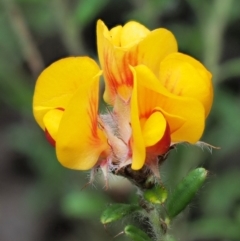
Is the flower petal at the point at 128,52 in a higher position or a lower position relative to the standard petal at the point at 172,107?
higher

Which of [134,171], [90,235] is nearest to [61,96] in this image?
[134,171]

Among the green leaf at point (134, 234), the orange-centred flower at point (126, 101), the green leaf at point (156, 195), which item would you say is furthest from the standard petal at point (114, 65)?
the green leaf at point (134, 234)

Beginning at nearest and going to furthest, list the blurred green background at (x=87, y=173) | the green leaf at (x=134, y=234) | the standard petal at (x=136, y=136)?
the standard petal at (x=136, y=136), the green leaf at (x=134, y=234), the blurred green background at (x=87, y=173)

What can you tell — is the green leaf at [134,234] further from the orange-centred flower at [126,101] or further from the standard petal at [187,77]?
the standard petal at [187,77]

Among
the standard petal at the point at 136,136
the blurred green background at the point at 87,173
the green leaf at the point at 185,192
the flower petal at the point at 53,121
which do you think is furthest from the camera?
the blurred green background at the point at 87,173

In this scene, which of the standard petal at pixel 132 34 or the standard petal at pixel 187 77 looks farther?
the standard petal at pixel 132 34

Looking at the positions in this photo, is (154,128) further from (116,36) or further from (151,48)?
(116,36)

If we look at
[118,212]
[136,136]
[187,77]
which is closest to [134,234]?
[118,212]

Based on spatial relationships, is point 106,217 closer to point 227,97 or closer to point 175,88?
point 175,88
